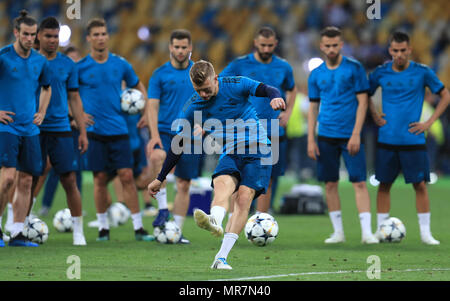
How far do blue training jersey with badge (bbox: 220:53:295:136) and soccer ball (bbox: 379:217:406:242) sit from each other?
1793 mm

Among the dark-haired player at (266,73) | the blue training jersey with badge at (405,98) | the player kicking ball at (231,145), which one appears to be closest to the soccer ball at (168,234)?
the dark-haired player at (266,73)

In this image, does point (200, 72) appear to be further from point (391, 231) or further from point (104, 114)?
point (391, 231)

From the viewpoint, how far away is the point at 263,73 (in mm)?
10906

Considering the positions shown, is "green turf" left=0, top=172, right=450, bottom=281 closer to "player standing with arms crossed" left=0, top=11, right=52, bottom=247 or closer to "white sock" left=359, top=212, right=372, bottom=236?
"white sock" left=359, top=212, right=372, bottom=236

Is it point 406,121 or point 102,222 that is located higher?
point 406,121

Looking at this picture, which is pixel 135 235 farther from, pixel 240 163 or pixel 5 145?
pixel 240 163

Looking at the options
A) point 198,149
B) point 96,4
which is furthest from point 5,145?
point 96,4

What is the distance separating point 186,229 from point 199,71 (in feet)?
17.0

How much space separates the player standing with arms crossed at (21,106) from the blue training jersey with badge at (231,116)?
7.52 feet

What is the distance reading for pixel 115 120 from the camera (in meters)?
10.9

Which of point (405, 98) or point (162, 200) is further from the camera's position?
point (162, 200)

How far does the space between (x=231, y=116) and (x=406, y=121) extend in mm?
3305

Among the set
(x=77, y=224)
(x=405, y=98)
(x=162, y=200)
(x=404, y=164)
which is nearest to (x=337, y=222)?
(x=404, y=164)
